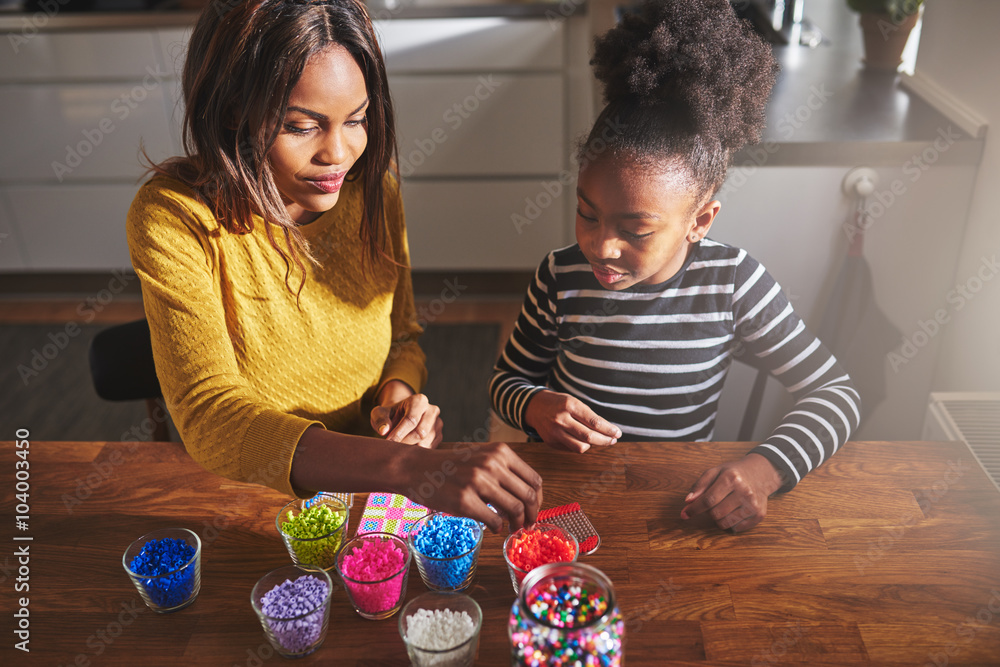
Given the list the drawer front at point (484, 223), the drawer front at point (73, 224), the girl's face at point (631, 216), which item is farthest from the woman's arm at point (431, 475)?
the drawer front at point (73, 224)

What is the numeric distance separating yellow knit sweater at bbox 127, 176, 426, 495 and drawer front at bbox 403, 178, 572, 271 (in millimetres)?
1570

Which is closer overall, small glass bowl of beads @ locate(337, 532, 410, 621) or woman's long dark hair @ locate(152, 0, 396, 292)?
small glass bowl of beads @ locate(337, 532, 410, 621)

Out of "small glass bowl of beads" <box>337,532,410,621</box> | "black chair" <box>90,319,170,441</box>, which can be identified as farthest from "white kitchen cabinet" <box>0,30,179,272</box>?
"small glass bowl of beads" <box>337,532,410,621</box>

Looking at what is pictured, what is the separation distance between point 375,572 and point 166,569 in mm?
238

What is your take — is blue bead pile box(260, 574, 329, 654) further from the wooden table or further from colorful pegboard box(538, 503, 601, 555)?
colorful pegboard box(538, 503, 601, 555)

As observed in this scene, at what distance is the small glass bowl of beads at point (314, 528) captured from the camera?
0.90 m

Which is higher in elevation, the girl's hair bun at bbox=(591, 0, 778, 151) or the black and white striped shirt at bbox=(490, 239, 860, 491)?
the girl's hair bun at bbox=(591, 0, 778, 151)

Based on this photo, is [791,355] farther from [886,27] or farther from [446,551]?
[886,27]

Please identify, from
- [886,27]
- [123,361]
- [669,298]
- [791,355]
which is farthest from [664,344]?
[886,27]

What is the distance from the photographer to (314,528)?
936mm

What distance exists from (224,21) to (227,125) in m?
0.14

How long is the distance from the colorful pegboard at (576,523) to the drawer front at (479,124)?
2066 millimetres

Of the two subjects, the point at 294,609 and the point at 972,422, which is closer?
the point at 294,609

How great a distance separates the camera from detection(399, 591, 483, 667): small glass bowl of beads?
757 millimetres
